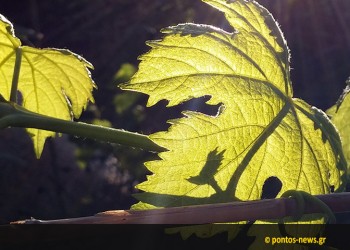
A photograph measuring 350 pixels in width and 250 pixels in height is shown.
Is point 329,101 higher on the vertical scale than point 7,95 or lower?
lower

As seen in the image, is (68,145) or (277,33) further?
(68,145)

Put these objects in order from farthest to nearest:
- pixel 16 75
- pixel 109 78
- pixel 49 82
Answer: pixel 109 78 → pixel 49 82 → pixel 16 75

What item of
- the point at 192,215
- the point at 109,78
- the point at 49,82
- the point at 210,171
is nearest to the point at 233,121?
the point at 210,171

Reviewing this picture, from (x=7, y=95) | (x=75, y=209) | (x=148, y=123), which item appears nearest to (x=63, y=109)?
(x=7, y=95)

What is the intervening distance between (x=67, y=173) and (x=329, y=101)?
4.98 feet

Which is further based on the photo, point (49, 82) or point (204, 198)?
point (49, 82)

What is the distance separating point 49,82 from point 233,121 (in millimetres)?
401

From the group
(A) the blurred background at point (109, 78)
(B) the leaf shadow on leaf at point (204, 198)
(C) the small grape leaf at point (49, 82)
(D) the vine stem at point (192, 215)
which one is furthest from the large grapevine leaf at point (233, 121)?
(A) the blurred background at point (109, 78)

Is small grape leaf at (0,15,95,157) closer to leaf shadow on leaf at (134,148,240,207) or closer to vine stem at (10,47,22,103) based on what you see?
vine stem at (10,47,22,103)

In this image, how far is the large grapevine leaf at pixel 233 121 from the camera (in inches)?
23.2

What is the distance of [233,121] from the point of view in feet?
2.16

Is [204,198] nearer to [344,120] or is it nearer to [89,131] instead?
[89,131]

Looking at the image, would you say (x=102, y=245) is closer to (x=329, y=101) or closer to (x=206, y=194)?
(x=206, y=194)

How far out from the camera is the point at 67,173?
3207 millimetres
